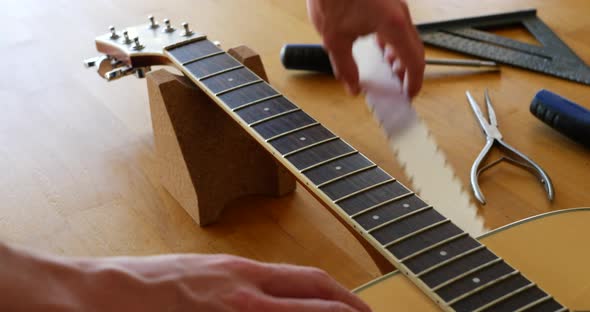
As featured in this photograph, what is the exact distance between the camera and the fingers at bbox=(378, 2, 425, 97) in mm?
656

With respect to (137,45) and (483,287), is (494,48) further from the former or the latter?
(483,287)

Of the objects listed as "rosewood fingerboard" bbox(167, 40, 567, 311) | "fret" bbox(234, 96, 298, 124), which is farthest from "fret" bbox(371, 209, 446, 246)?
"fret" bbox(234, 96, 298, 124)

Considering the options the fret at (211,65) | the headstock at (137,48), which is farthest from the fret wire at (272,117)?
the headstock at (137,48)

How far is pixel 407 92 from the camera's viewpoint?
722 mm

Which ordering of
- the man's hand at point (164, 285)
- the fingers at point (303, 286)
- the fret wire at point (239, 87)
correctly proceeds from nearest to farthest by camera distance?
the man's hand at point (164, 285) → the fingers at point (303, 286) → the fret wire at point (239, 87)

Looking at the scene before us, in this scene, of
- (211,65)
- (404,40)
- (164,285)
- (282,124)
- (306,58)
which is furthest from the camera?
(306,58)

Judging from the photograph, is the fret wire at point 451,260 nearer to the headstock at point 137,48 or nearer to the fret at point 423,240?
the fret at point 423,240

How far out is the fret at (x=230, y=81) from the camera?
0.82 meters

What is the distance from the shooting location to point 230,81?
2.76 ft

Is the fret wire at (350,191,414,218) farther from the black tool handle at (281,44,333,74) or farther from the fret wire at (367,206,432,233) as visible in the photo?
the black tool handle at (281,44,333,74)

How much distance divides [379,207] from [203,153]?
0.28 m

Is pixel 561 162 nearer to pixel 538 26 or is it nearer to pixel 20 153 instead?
pixel 538 26

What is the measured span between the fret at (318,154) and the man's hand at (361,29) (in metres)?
0.07

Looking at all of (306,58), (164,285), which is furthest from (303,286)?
(306,58)
